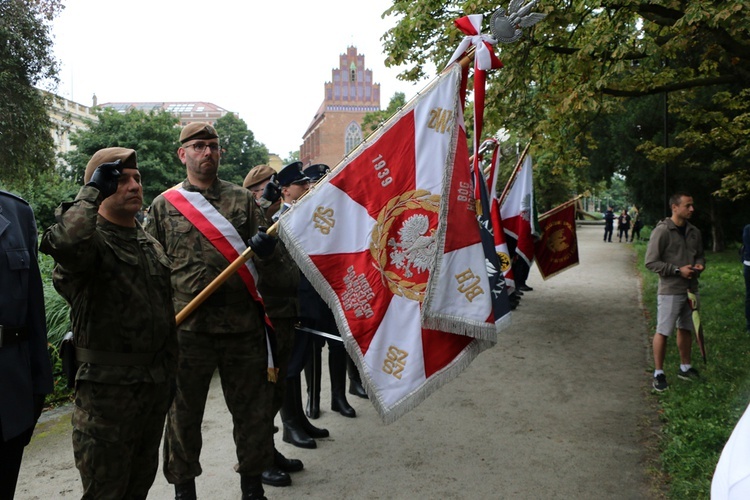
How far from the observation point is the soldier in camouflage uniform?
282 cm

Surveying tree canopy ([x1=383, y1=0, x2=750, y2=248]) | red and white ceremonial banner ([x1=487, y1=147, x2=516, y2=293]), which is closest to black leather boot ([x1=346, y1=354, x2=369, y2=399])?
red and white ceremonial banner ([x1=487, y1=147, x2=516, y2=293])

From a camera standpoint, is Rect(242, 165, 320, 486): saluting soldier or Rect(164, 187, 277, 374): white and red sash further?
Rect(242, 165, 320, 486): saluting soldier

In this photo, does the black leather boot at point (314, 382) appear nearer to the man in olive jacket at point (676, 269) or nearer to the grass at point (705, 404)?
the grass at point (705, 404)

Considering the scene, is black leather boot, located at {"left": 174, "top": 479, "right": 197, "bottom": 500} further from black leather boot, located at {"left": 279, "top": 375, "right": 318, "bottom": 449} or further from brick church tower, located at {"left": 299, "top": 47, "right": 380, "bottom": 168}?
brick church tower, located at {"left": 299, "top": 47, "right": 380, "bottom": 168}

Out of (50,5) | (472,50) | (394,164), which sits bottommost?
(394,164)

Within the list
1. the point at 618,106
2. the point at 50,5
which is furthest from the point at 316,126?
the point at 618,106

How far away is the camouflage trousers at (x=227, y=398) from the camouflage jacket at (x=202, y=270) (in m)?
0.08

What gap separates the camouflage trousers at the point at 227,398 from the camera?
3826 millimetres

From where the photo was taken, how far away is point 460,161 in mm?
3834

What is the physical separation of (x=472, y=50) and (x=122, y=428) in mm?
2812

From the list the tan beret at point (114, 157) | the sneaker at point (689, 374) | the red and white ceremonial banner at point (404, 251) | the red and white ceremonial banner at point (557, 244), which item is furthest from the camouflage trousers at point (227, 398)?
the red and white ceremonial banner at point (557, 244)

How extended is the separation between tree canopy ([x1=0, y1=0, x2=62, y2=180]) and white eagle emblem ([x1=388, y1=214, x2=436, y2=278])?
2283 centimetres

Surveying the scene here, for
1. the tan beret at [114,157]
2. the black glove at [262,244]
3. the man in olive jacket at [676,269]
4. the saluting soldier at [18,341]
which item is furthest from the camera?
the man in olive jacket at [676,269]

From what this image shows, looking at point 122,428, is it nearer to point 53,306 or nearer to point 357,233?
point 357,233
